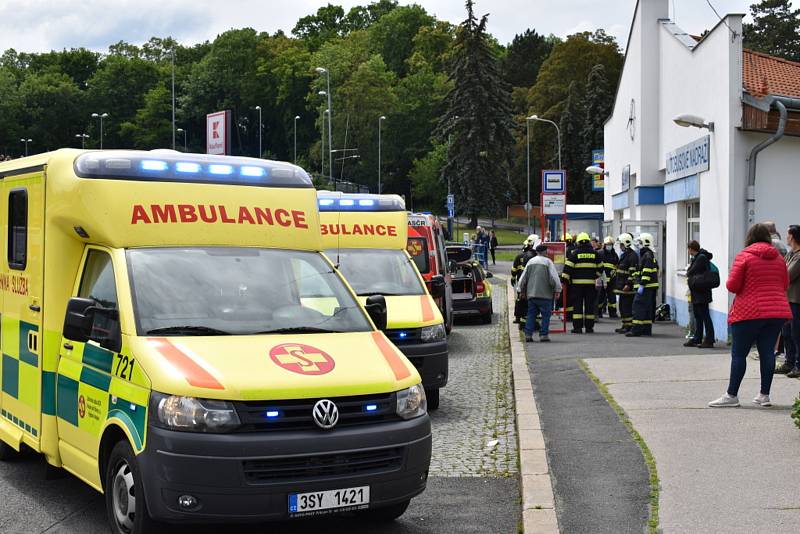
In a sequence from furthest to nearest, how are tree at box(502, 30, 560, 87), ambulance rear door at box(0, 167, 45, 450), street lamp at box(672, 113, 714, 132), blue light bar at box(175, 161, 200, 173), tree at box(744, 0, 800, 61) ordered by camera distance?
tree at box(502, 30, 560, 87) → tree at box(744, 0, 800, 61) → street lamp at box(672, 113, 714, 132) → ambulance rear door at box(0, 167, 45, 450) → blue light bar at box(175, 161, 200, 173)

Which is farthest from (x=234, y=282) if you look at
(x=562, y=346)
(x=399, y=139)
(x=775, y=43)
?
(x=399, y=139)

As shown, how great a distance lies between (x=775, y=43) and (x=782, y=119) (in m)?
70.9

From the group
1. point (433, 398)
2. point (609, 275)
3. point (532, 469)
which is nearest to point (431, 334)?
point (433, 398)

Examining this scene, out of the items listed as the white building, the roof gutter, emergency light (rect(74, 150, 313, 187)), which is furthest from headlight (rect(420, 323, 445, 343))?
the roof gutter

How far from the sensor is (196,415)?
219 inches

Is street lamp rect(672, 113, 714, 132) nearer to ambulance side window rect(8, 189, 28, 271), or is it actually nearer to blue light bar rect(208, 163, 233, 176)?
blue light bar rect(208, 163, 233, 176)

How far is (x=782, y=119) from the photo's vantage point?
1616 centimetres

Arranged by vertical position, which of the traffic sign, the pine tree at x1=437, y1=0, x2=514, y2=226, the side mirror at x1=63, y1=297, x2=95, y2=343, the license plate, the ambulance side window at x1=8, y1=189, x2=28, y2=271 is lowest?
the license plate

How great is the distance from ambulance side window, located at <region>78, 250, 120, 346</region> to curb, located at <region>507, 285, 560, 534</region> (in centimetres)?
277

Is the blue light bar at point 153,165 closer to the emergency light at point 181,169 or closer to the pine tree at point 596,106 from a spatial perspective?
the emergency light at point 181,169

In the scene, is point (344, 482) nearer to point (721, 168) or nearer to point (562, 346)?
point (562, 346)

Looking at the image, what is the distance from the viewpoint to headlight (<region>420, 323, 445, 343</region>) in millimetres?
11273

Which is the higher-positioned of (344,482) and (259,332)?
(259,332)

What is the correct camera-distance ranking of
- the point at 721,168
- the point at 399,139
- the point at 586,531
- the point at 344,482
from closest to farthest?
the point at 344,482
the point at 586,531
the point at 721,168
the point at 399,139
